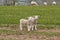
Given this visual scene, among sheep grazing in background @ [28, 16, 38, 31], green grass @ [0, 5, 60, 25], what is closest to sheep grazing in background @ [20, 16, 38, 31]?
sheep grazing in background @ [28, 16, 38, 31]

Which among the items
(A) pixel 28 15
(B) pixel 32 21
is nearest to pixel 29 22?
(B) pixel 32 21

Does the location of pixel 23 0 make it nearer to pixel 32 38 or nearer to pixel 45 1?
pixel 45 1

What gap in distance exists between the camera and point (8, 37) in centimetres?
1060

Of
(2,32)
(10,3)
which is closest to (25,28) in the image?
(2,32)

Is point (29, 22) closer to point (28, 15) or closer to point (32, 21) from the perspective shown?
point (32, 21)

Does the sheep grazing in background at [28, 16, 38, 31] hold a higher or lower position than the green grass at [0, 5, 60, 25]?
higher

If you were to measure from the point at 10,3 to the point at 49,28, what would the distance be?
69.7 ft

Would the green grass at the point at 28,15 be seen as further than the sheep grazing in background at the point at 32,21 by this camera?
Yes

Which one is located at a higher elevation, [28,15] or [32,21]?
[32,21]

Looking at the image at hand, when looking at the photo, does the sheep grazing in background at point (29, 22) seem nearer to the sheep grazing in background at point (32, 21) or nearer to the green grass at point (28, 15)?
the sheep grazing in background at point (32, 21)

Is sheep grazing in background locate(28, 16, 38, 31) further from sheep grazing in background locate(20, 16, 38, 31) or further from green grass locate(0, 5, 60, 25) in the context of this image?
green grass locate(0, 5, 60, 25)

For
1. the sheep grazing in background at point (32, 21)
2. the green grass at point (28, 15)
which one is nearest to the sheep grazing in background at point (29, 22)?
the sheep grazing in background at point (32, 21)

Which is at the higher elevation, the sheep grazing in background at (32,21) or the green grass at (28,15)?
the sheep grazing in background at (32,21)

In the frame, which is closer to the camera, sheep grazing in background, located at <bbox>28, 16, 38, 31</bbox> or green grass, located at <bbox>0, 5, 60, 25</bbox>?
sheep grazing in background, located at <bbox>28, 16, 38, 31</bbox>
